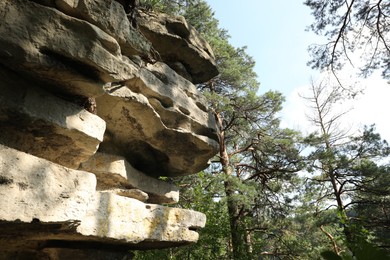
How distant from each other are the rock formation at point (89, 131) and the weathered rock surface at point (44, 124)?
1 cm

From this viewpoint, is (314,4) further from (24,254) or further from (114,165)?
(24,254)

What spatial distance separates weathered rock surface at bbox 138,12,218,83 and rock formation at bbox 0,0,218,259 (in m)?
0.03

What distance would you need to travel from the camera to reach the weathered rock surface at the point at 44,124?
2969 mm

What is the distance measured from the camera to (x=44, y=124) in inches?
123

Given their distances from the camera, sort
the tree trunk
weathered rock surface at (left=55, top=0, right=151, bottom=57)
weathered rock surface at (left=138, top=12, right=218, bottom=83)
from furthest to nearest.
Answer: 1. the tree trunk
2. weathered rock surface at (left=138, top=12, right=218, bottom=83)
3. weathered rock surface at (left=55, top=0, right=151, bottom=57)

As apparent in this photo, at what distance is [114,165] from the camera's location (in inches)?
177

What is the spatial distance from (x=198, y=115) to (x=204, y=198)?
373 centimetres

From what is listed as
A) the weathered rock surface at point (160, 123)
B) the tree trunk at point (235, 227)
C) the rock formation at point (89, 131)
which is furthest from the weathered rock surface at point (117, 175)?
the tree trunk at point (235, 227)

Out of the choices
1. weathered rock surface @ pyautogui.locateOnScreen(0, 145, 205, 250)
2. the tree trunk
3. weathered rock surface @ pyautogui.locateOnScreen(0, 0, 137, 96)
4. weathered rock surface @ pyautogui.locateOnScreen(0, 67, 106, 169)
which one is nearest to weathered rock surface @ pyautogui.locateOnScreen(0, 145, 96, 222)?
weathered rock surface @ pyautogui.locateOnScreen(0, 145, 205, 250)

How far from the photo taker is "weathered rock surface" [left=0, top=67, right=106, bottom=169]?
2.97 m

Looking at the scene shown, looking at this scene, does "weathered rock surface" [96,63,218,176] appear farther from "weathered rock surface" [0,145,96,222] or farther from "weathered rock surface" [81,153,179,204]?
"weathered rock surface" [0,145,96,222]

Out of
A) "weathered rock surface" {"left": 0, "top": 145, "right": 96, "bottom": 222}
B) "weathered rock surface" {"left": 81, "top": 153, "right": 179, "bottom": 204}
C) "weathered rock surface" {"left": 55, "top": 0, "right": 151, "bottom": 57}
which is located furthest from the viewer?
"weathered rock surface" {"left": 81, "top": 153, "right": 179, "bottom": 204}

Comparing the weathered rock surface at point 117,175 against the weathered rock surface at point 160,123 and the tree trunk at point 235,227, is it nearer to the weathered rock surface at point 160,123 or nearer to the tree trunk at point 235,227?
the weathered rock surface at point 160,123

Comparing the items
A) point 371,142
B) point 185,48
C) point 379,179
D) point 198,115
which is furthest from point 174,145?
point 371,142
